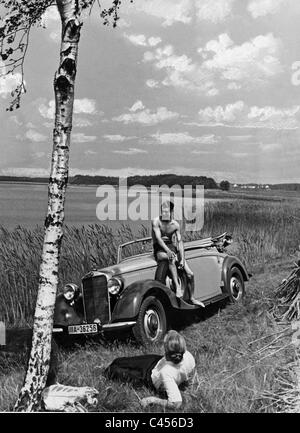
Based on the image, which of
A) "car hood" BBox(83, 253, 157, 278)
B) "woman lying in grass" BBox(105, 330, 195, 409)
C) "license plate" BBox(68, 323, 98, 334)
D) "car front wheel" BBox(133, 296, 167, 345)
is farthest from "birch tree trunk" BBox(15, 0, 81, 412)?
"car hood" BBox(83, 253, 157, 278)

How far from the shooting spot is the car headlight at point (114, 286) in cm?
512

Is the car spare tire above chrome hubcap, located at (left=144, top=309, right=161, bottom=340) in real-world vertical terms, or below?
above

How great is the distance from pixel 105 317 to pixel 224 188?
1690mm

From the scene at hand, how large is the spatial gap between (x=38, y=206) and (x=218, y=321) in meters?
2.22

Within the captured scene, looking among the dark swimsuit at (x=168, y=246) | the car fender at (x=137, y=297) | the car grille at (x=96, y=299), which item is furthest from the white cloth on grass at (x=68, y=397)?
the dark swimsuit at (x=168, y=246)

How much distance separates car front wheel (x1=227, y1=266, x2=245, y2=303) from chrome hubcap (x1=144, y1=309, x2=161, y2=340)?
92 cm

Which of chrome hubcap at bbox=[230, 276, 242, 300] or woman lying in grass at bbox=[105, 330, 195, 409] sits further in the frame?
chrome hubcap at bbox=[230, 276, 242, 300]

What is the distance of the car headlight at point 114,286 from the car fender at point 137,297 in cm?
10

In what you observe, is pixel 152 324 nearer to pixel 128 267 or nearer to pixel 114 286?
pixel 114 286

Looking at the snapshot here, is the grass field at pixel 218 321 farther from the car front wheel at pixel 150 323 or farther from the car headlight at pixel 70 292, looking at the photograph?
the car headlight at pixel 70 292

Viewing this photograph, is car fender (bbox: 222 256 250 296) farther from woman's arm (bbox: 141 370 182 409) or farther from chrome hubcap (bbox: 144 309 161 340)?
woman's arm (bbox: 141 370 182 409)

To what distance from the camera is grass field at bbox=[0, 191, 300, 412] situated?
422cm
